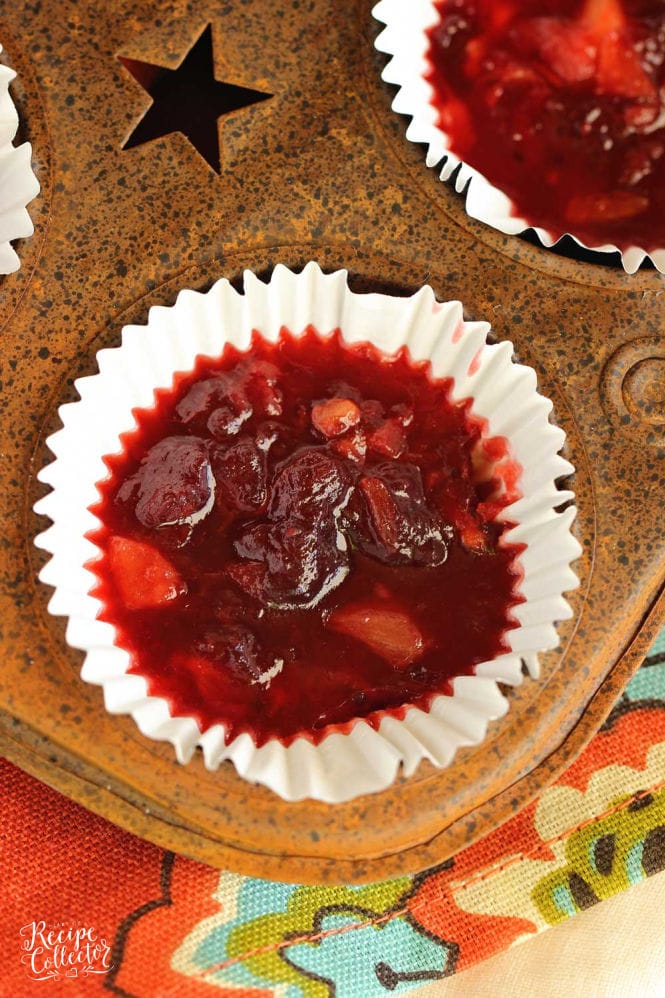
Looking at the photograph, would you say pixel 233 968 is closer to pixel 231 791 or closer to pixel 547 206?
pixel 231 791

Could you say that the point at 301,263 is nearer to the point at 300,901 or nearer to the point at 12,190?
the point at 12,190

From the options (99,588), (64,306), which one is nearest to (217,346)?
(64,306)

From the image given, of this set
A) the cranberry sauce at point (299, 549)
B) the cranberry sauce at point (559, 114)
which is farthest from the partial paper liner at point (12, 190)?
the cranberry sauce at point (559, 114)

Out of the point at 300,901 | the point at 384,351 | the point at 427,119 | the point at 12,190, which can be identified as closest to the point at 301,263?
the point at 384,351

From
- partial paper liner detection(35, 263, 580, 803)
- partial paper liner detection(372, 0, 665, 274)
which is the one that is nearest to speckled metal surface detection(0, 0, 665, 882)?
partial paper liner detection(372, 0, 665, 274)

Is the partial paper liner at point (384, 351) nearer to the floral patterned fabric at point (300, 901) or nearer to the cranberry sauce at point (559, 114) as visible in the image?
the cranberry sauce at point (559, 114)

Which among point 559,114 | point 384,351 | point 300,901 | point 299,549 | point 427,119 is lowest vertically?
point 300,901

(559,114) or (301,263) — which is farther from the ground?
(559,114)
